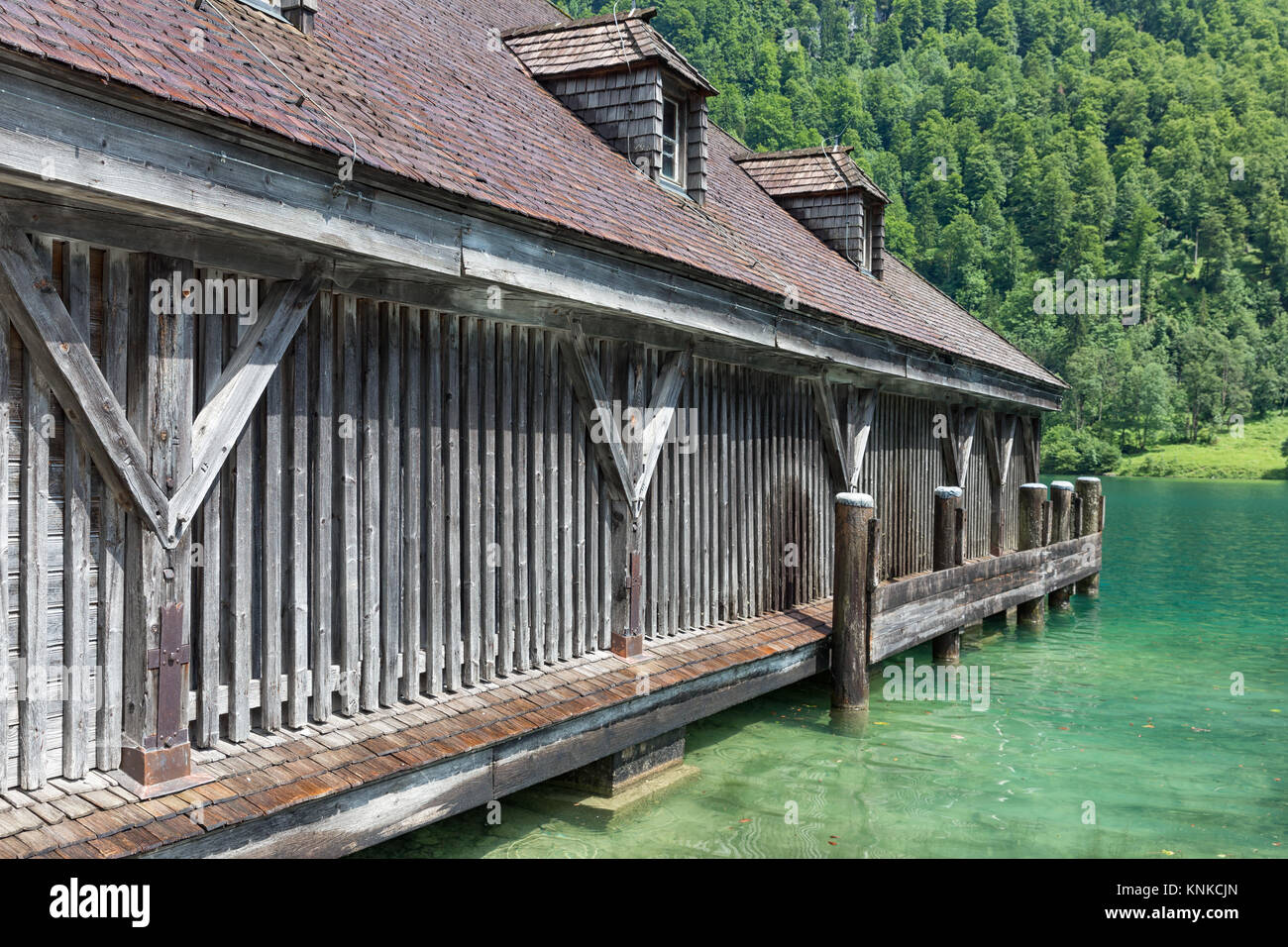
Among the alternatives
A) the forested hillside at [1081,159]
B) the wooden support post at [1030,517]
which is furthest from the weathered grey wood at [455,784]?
the forested hillside at [1081,159]

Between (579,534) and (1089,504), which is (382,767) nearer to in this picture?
(579,534)

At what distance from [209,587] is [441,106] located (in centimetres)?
379

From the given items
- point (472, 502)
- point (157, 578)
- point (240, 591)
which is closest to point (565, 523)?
point (472, 502)

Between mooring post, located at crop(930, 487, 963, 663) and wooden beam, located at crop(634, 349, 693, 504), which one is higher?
wooden beam, located at crop(634, 349, 693, 504)

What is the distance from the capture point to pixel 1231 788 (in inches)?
360

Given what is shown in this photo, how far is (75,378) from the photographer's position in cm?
438

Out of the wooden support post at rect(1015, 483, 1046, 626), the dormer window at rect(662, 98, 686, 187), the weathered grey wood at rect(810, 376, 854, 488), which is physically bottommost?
the wooden support post at rect(1015, 483, 1046, 626)

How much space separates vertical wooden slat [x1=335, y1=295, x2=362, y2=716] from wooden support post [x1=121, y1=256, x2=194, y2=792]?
42.4 inches

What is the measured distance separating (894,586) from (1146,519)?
35.6 metres

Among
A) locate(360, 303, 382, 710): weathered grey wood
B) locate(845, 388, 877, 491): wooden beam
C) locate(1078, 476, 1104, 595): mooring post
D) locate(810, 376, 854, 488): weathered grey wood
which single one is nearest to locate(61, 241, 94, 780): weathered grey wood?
locate(360, 303, 382, 710): weathered grey wood

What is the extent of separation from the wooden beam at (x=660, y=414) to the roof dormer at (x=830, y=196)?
7218mm

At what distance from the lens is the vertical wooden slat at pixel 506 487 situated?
6992mm

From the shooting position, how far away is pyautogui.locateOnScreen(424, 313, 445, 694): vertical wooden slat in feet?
20.9

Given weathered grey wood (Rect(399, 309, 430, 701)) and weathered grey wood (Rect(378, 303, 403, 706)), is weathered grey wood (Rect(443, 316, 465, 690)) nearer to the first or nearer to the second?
weathered grey wood (Rect(399, 309, 430, 701))
